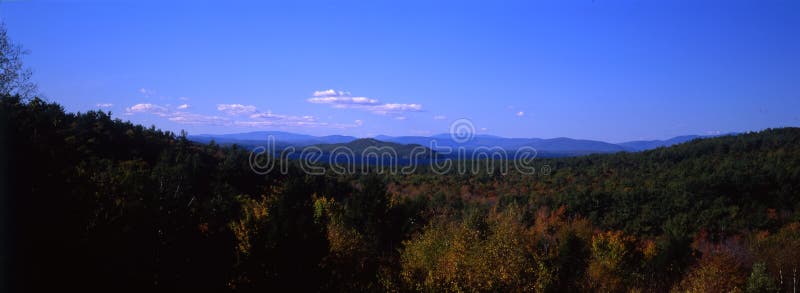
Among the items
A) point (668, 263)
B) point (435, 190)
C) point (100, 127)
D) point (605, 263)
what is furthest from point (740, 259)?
point (100, 127)

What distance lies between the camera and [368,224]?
2320 cm

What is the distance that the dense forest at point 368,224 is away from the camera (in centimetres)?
699

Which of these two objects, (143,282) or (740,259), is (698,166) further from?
(143,282)

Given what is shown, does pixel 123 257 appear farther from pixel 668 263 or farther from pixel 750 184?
pixel 750 184

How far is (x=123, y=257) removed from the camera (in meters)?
7.60

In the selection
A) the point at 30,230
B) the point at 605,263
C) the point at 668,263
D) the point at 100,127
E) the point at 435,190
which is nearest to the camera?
the point at 30,230

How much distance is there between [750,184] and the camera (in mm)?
32875

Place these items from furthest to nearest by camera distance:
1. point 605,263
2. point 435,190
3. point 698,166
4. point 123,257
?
point 435,190
point 698,166
point 605,263
point 123,257

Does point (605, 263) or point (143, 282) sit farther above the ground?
point (143, 282)

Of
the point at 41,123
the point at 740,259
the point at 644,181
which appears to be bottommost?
the point at 740,259

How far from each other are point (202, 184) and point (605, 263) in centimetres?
2527

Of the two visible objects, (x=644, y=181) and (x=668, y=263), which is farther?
(x=644, y=181)

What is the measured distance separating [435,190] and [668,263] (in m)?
29.7

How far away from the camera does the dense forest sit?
6.99 m
